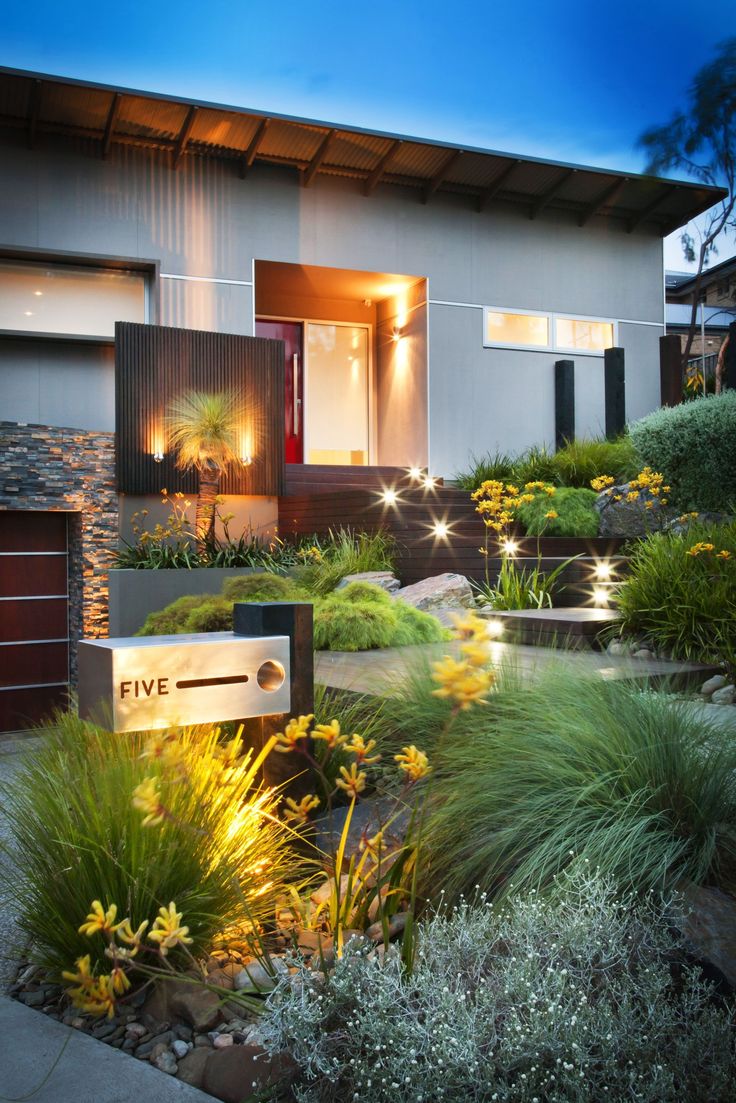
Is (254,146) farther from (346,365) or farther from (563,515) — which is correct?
(563,515)

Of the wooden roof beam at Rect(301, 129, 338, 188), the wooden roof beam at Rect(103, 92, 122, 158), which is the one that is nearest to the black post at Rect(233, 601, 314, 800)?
the wooden roof beam at Rect(103, 92, 122, 158)

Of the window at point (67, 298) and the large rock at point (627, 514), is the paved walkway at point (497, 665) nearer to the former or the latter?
the large rock at point (627, 514)

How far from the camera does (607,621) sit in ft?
18.0

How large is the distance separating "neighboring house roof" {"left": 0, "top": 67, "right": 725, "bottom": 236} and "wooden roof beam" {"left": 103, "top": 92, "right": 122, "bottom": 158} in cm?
1

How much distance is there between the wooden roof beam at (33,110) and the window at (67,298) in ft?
4.78

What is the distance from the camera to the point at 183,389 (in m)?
10.4

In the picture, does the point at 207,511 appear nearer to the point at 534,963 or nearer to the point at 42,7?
the point at 42,7

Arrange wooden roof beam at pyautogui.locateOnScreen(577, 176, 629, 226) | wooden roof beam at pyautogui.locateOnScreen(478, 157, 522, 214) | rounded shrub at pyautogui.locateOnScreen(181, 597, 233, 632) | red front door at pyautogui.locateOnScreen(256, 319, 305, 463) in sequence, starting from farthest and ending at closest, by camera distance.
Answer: red front door at pyautogui.locateOnScreen(256, 319, 305, 463) → wooden roof beam at pyautogui.locateOnScreen(577, 176, 629, 226) → wooden roof beam at pyautogui.locateOnScreen(478, 157, 522, 214) → rounded shrub at pyautogui.locateOnScreen(181, 597, 233, 632)

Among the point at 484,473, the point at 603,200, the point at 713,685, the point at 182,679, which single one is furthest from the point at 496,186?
the point at 182,679

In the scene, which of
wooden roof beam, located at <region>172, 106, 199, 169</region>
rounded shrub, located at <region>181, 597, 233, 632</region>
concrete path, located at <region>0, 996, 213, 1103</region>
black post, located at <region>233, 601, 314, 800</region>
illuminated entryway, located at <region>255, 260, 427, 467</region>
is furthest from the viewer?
illuminated entryway, located at <region>255, 260, 427, 467</region>

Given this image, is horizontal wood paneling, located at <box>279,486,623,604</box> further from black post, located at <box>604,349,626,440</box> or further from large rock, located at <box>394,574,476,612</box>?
black post, located at <box>604,349,626,440</box>

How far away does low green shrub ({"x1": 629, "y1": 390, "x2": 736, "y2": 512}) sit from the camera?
773cm

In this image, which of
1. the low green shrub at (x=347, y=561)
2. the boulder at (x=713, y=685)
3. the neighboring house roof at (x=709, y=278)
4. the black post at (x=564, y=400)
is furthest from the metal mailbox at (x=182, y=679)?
the neighboring house roof at (x=709, y=278)

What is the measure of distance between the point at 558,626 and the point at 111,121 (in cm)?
878
